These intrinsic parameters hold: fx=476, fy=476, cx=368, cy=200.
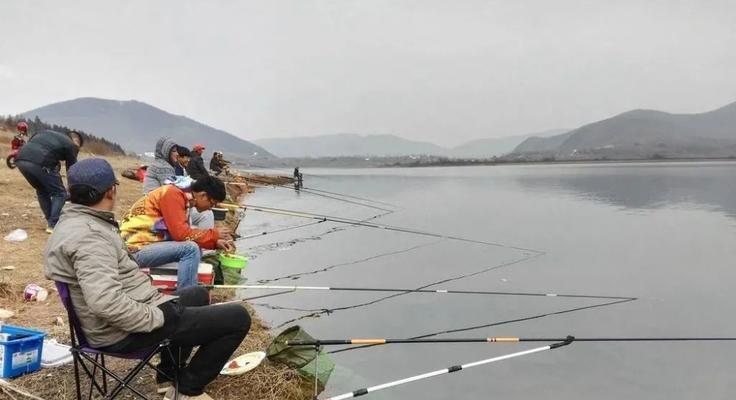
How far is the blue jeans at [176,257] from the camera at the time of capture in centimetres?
462

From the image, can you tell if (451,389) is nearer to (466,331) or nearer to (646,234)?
(466,331)

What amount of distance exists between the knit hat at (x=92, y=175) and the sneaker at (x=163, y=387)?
1627mm

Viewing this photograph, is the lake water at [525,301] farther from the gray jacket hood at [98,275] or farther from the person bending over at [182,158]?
the person bending over at [182,158]

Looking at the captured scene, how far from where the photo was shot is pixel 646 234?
1471 centimetres

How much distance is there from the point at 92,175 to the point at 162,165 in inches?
205

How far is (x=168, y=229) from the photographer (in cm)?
481

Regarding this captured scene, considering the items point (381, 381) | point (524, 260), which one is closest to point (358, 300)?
point (381, 381)

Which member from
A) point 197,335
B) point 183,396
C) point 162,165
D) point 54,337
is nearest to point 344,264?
point 162,165

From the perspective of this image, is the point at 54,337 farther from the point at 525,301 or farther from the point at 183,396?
the point at 525,301

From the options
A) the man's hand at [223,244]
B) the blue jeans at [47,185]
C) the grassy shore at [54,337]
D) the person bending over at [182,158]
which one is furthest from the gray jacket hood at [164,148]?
the man's hand at [223,244]

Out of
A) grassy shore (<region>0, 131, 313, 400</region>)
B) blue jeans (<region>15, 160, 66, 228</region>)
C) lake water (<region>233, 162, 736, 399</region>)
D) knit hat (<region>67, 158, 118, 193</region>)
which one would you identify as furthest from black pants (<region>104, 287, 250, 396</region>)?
blue jeans (<region>15, 160, 66, 228</region>)

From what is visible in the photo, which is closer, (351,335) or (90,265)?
(90,265)

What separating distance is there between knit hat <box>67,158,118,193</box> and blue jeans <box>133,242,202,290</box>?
2109mm

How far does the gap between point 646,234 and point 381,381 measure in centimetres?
1306
